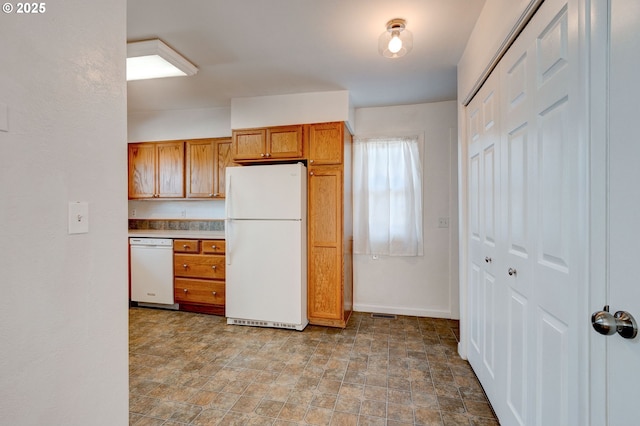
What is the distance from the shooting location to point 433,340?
271cm

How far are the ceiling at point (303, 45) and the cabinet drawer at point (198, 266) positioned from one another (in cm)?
188

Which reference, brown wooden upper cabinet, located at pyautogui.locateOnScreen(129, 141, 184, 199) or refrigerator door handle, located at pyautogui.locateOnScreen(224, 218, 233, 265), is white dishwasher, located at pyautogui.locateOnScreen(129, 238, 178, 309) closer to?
brown wooden upper cabinet, located at pyautogui.locateOnScreen(129, 141, 184, 199)

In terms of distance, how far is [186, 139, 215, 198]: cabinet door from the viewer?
3.71m

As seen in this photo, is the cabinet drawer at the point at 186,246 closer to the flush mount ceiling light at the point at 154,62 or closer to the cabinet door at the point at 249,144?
the cabinet door at the point at 249,144

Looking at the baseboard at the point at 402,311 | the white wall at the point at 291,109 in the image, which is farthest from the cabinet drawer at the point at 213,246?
the baseboard at the point at 402,311

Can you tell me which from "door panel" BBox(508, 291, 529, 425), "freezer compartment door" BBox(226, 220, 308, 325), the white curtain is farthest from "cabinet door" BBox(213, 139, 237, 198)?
"door panel" BBox(508, 291, 529, 425)

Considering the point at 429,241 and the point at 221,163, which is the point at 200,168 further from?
the point at 429,241

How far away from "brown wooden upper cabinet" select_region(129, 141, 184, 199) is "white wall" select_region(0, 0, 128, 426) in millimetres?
2874

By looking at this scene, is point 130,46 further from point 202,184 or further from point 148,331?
point 148,331

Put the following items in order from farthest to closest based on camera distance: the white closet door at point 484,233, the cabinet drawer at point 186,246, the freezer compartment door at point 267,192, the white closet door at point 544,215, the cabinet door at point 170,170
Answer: the cabinet door at point 170,170 < the cabinet drawer at point 186,246 < the freezer compartment door at point 267,192 < the white closet door at point 484,233 < the white closet door at point 544,215

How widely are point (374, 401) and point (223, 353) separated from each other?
1.34 m

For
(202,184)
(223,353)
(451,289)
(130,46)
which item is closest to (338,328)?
(223,353)

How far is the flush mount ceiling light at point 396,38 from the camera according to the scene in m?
1.92

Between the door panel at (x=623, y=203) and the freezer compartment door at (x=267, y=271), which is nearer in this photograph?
the door panel at (x=623, y=203)
